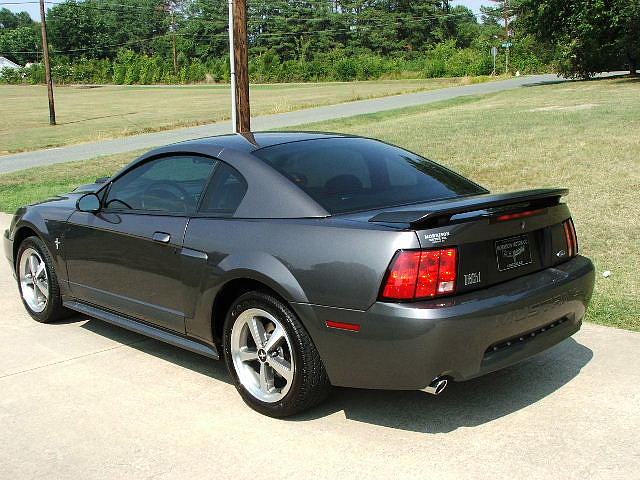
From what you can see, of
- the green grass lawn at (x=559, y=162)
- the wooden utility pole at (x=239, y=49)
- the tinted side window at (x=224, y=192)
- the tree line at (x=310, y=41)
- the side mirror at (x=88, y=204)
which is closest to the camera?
the tinted side window at (x=224, y=192)

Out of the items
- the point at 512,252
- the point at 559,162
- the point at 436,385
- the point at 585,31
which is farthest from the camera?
the point at 585,31

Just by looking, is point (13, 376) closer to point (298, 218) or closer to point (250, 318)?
point (250, 318)

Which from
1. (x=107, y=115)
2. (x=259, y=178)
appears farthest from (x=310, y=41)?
(x=259, y=178)

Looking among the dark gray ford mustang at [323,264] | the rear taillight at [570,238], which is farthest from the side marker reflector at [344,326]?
the rear taillight at [570,238]

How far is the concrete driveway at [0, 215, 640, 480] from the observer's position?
11.2ft

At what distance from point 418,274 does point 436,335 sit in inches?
11.2

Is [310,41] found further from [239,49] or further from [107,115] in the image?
[239,49]

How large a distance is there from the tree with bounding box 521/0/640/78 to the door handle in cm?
3733

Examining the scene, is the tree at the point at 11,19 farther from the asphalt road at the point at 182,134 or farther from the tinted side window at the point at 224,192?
the tinted side window at the point at 224,192

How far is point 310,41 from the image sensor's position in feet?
333

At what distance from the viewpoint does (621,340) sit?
4977mm

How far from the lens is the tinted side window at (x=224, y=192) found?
14.0 ft

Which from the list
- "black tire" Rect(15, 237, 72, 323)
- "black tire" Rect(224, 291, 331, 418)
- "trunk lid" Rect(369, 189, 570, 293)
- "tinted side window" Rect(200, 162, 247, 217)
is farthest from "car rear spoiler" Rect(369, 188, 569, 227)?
"black tire" Rect(15, 237, 72, 323)

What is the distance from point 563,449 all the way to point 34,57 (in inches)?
5468
